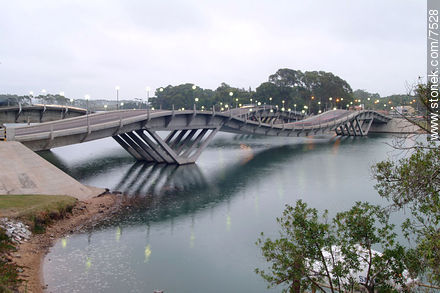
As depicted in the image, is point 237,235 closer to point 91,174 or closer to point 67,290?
point 67,290

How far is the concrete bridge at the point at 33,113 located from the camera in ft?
232

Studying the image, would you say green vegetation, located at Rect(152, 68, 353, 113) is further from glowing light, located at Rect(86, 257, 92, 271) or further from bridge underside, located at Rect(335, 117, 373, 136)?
glowing light, located at Rect(86, 257, 92, 271)

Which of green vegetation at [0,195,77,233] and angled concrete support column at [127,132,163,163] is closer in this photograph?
green vegetation at [0,195,77,233]

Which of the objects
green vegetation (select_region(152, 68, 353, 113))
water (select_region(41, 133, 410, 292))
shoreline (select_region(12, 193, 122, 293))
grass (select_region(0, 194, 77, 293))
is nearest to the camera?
shoreline (select_region(12, 193, 122, 293))

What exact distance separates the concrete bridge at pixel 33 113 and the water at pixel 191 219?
383 inches

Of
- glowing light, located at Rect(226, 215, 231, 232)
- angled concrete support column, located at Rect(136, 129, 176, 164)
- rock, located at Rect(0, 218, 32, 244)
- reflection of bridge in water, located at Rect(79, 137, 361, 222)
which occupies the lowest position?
glowing light, located at Rect(226, 215, 231, 232)

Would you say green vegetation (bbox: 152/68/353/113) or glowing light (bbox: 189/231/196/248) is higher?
green vegetation (bbox: 152/68/353/113)

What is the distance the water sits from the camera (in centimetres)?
2426

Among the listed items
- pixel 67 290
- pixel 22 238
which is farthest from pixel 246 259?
pixel 22 238

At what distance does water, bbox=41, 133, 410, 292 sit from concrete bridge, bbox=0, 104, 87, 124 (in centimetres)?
972

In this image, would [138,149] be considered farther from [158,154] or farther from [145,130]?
[145,130]

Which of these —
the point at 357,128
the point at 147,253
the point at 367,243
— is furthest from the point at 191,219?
the point at 357,128

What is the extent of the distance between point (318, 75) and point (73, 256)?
559ft

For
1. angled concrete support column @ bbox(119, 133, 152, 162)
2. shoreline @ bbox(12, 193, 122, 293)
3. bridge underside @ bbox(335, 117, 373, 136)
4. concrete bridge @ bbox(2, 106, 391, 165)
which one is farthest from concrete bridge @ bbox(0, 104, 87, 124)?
bridge underside @ bbox(335, 117, 373, 136)
